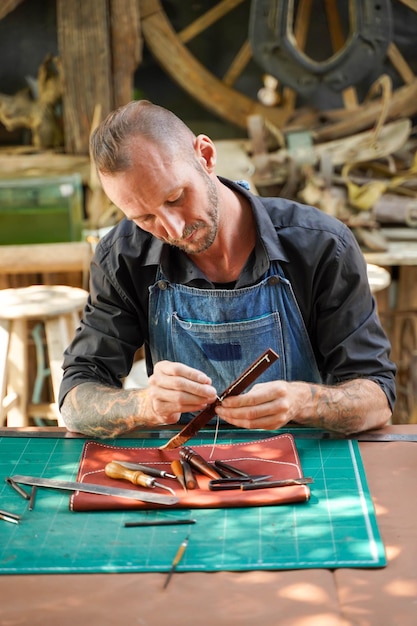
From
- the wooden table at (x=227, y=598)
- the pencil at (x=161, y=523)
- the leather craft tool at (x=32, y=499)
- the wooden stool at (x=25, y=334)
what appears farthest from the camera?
the wooden stool at (x=25, y=334)

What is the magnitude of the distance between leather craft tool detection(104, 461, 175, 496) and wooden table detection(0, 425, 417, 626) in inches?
14.2

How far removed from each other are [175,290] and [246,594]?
3.91ft

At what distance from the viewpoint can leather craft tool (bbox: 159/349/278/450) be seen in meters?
2.09

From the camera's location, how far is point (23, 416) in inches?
166

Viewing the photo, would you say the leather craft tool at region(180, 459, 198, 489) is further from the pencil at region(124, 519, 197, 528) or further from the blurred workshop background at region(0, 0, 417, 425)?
the blurred workshop background at region(0, 0, 417, 425)

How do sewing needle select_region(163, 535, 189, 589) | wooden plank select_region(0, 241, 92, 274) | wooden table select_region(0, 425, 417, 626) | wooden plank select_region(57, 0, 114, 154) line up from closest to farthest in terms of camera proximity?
wooden table select_region(0, 425, 417, 626), sewing needle select_region(163, 535, 189, 589), wooden plank select_region(0, 241, 92, 274), wooden plank select_region(57, 0, 114, 154)

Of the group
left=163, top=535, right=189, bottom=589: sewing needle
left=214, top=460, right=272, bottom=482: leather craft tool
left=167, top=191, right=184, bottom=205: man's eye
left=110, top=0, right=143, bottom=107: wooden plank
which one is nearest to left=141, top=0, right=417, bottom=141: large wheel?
left=110, top=0, right=143, bottom=107: wooden plank

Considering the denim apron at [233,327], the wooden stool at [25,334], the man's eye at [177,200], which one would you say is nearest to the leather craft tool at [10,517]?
the denim apron at [233,327]

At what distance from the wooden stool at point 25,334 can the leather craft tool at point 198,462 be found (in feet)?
5.63

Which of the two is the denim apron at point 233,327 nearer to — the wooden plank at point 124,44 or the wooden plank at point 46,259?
the wooden plank at point 46,259

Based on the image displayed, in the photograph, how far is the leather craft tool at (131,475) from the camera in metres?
2.12

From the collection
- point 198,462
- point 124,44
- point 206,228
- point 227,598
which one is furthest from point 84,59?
point 227,598

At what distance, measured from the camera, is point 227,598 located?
168 cm

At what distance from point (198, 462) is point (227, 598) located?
0.55m
